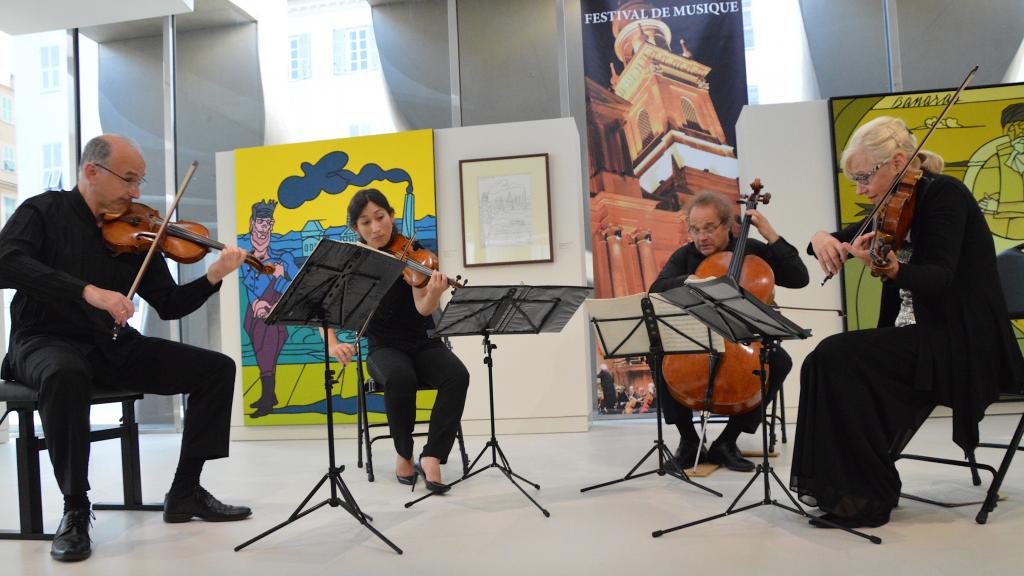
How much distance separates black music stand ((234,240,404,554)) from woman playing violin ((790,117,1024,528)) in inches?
50.3

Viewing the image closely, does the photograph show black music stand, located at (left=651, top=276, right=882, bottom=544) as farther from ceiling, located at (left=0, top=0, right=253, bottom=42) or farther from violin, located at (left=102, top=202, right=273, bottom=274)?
ceiling, located at (left=0, top=0, right=253, bottom=42)

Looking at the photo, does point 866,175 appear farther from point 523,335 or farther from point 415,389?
point 523,335

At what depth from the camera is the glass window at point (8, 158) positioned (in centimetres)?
601

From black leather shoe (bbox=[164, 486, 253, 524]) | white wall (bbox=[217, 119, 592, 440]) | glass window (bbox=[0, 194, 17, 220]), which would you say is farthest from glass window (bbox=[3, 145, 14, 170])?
black leather shoe (bbox=[164, 486, 253, 524])

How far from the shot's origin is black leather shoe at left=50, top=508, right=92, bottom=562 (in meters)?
2.29

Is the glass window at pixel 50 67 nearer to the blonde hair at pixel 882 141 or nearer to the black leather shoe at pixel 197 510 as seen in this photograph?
the black leather shoe at pixel 197 510

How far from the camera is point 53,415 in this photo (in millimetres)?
2391

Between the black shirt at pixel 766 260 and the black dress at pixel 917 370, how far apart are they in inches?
33.4

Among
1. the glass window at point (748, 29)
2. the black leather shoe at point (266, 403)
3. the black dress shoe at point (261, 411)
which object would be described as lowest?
the black dress shoe at point (261, 411)

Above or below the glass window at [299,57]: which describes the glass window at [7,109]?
below

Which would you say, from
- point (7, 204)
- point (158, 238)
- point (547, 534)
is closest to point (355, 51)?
point (7, 204)

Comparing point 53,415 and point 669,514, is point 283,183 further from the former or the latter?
point 669,514

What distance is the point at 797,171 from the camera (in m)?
4.80

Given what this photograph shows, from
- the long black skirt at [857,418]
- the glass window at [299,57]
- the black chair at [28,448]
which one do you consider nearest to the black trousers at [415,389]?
the black chair at [28,448]
